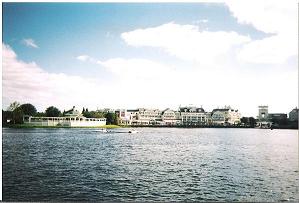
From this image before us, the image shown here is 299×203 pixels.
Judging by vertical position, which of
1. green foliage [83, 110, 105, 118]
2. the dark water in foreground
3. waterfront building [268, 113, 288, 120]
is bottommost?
the dark water in foreground

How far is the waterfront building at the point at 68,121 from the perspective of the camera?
758 inches

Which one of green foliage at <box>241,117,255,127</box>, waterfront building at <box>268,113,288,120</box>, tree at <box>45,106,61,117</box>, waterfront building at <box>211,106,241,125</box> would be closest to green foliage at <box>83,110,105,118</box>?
tree at <box>45,106,61,117</box>

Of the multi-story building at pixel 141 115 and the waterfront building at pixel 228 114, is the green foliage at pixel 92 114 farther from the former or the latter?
the waterfront building at pixel 228 114

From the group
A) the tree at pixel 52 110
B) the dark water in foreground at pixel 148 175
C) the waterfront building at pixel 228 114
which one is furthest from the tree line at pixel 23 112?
the waterfront building at pixel 228 114

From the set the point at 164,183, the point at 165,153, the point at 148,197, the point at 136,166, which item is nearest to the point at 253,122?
the point at 165,153

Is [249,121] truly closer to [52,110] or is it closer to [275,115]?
[275,115]

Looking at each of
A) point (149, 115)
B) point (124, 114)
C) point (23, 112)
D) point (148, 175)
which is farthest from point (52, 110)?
point (148, 175)

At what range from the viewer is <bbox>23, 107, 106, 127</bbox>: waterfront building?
19244mm

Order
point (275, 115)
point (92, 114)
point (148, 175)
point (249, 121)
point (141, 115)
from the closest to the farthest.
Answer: point (148, 175)
point (275, 115)
point (249, 121)
point (141, 115)
point (92, 114)

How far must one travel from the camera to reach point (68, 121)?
2141 cm

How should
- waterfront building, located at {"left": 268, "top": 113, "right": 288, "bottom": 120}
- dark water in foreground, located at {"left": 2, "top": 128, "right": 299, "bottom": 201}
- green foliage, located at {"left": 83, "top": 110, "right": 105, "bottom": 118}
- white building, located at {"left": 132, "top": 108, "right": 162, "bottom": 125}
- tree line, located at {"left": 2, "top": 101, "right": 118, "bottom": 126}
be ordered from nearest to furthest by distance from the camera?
1. dark water in foreground, located at {"left": 2, "top": 128, "right": 299, "bottom": 201}
2. waterfront building, located at {"left": 268, "top": 113, "right": 288, "bottom": 120}
3. tree line, located at {"left": 2, "top": 101, "right": 118, "bottom": 126}
4. white building, located at {"left": 132, "top": 108, "right": 162, "bottom": 125}
5. green foliage, located at {"left": 83, "top": 110, "right": 105, "bottom": 118}

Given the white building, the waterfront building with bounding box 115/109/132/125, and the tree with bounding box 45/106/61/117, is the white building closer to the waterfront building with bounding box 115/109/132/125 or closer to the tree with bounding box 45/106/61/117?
the waterfront building with bounding box 115/109/132/125

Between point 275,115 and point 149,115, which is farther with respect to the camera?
point 149,115

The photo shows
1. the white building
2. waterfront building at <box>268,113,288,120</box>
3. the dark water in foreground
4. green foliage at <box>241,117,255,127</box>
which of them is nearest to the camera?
the dark water in foreground
